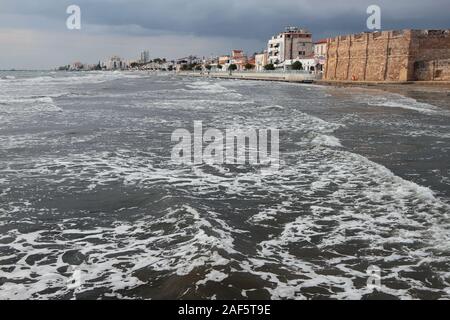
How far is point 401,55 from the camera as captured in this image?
145 ft

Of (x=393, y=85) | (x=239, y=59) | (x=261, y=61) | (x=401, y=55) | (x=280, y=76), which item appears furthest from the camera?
(x=239, y=59)

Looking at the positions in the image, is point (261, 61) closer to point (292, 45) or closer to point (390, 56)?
point (292, 45)

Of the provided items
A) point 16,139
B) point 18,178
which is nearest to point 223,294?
point 18,178

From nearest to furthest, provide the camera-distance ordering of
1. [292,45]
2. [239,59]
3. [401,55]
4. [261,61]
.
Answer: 1. [401,55]
2. [292,45]
3. [261,61]
4. [239,59]

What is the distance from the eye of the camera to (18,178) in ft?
28.5

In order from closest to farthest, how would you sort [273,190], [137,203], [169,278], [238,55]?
[169,278]
[137,203]
[273,190]
[238,55]

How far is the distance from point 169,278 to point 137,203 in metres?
2.72

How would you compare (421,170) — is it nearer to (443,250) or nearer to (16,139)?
(443,250)

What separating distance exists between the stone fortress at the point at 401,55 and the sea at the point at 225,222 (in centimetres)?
3404

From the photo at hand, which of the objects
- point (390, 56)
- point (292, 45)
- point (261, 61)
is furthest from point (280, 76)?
point (261, 61)

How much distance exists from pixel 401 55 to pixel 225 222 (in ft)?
141

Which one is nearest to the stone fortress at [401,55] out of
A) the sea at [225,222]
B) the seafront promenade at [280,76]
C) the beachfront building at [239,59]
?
the seafront promenade at [280,76]

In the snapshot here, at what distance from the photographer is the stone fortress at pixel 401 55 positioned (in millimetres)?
43031
